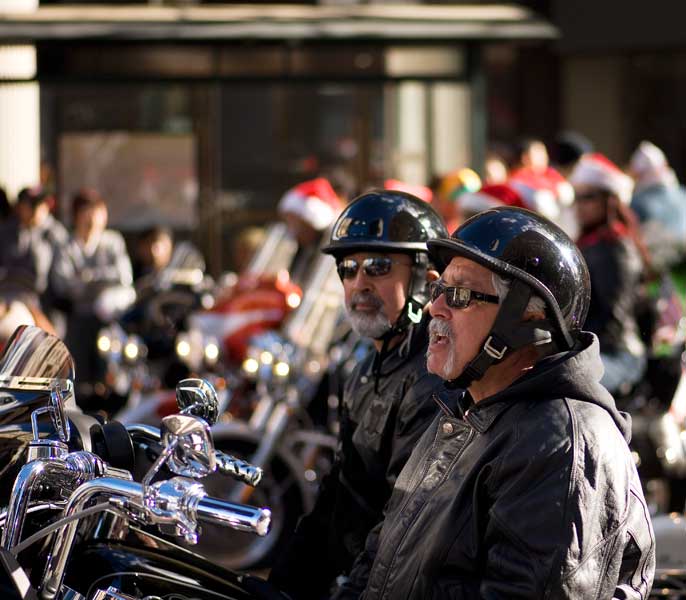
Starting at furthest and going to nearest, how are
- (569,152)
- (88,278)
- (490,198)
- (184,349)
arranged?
(569,152) → (88,278) → (490,198) → (184,349)

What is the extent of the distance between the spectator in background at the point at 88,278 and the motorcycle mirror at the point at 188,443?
710 cm

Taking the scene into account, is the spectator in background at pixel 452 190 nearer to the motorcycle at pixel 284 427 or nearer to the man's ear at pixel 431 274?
the motorcycle at pixel 284 427

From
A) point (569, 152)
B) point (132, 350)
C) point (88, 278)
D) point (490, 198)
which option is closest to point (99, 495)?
point (132, 350)

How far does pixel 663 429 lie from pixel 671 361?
21.5 inches

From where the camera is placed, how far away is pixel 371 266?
164 inches

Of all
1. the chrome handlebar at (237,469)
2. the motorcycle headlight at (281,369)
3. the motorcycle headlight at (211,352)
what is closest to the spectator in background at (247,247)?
the motorcycle headlight at (211,352)

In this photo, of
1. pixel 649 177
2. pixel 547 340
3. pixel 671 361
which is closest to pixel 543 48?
pixel 649 177

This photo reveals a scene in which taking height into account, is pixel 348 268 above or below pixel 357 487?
above

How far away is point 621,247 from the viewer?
6758mm

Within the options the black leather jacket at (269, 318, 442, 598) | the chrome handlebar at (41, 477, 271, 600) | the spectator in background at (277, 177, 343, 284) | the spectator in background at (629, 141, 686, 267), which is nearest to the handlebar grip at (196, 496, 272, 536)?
the chrome handlebar at (41, 477, 271, 600)

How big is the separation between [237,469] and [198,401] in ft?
0.54

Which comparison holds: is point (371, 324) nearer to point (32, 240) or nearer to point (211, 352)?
point (211, 352)

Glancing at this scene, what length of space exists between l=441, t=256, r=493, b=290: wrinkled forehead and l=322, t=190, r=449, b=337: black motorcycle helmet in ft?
3.70

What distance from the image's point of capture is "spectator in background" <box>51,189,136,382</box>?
9.64 metres
